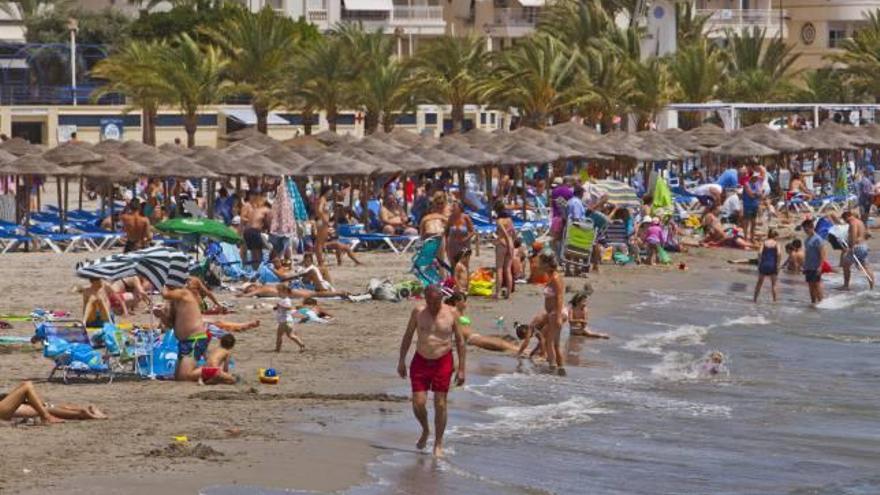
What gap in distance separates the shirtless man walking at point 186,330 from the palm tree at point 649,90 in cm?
3379

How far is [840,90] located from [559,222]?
36.5m

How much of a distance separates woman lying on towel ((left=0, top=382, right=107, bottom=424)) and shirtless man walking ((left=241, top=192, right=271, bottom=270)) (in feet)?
35.6

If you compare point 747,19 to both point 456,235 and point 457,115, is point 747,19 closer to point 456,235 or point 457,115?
Result: point 457,115

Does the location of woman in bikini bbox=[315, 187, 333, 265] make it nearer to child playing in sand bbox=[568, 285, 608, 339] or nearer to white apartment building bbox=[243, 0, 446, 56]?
child playing in sand bbox=[568, 285, 608, 339]

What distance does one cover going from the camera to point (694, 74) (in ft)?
177

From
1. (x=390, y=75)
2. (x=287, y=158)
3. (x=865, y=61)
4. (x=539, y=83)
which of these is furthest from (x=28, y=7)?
(x=287, y=158)

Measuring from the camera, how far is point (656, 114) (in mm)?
50906

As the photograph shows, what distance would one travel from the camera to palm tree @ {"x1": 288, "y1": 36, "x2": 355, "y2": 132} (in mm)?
46438

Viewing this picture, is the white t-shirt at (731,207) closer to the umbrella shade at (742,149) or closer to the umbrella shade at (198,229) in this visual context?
the umbrella shade at (742,149)

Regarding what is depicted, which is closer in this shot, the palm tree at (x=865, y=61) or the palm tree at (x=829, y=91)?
the palm tree at (x=865, y=61)

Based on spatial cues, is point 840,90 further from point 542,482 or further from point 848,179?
point 542,482

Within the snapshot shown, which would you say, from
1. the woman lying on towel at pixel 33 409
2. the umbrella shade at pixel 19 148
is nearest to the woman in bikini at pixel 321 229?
the umbrella shade at pixel 19 148

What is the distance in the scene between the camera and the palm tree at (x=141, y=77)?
4503cm

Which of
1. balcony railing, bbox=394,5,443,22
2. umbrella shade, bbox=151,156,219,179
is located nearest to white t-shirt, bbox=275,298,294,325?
umbrella shade, bbox=151,156,219,179
